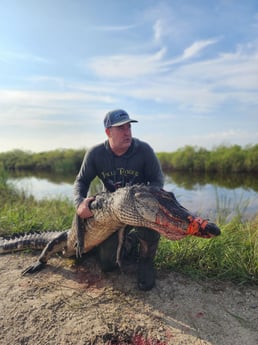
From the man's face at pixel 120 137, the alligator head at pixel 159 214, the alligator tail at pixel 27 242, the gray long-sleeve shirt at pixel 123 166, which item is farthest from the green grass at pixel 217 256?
the alligator tail at pixel 27 242

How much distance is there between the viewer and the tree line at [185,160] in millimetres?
18703

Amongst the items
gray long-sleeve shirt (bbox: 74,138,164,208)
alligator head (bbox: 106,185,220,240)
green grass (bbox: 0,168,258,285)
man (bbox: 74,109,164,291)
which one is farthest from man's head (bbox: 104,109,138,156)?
green grass (bbox: 0,168,258,285)

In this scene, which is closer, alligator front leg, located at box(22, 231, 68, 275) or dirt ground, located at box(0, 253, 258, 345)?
dirt ground, located at box(0, 253, 258, 345)

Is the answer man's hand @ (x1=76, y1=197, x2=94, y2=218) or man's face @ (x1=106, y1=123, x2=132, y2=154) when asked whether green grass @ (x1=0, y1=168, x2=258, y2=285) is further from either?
man's face @ (x1=106, y1=123, x2=132, y2=154)

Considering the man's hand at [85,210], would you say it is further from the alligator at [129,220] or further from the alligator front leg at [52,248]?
the alligator front leg at [52,248]

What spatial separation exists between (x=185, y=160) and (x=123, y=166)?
1791 centimetres

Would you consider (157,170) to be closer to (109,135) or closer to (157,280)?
(109,135)

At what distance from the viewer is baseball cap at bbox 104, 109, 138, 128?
329 cm

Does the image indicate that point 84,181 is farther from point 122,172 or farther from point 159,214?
point 159,214

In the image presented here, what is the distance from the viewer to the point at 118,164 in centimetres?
351

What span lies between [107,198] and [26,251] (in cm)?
202

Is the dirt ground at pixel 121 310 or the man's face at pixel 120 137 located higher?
the man's face at pixel 120 137

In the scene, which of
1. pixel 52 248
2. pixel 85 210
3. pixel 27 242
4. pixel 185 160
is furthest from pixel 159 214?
pixel 185 160

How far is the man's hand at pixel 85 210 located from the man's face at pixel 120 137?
67 centimetres
